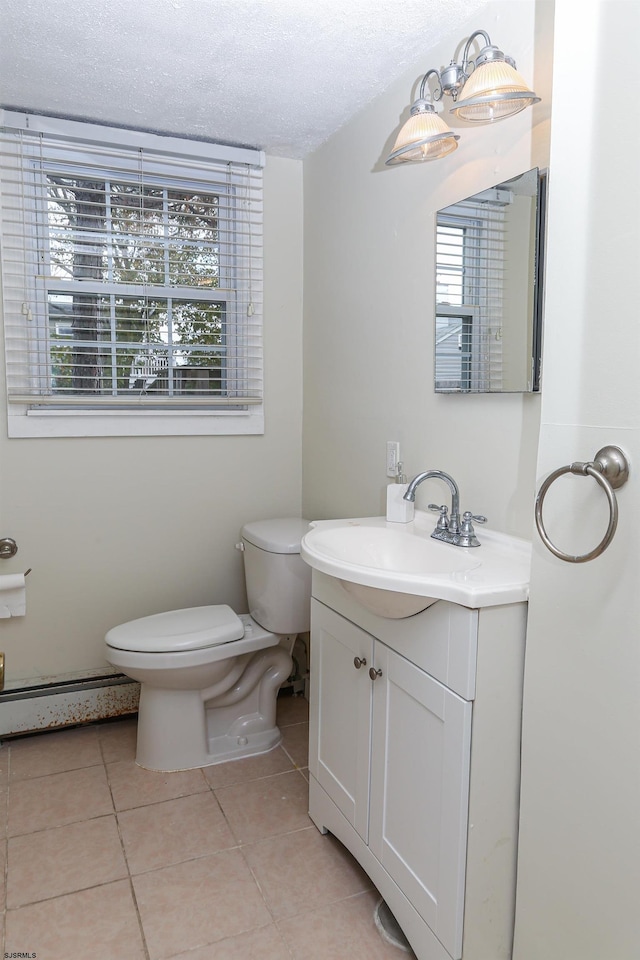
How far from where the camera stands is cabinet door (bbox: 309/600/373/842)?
66.5 inches

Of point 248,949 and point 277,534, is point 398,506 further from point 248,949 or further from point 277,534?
point 248,949

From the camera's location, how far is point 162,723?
2334 millimetres

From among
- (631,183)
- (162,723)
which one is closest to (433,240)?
(631,183)

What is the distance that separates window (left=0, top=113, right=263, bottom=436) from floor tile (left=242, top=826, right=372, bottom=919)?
59.4 inches

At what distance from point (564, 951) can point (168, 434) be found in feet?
6.71

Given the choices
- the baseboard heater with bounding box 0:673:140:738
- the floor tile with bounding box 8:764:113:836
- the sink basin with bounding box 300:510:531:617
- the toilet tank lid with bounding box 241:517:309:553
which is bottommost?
the floor tile with bounding box 8:764:113:836

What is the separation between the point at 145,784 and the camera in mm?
2254

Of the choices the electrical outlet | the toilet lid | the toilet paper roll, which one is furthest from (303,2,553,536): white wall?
the toilet paper roll

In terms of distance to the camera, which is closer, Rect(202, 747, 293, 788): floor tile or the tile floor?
the tile floor

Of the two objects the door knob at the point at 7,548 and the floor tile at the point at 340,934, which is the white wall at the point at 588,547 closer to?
the floor tile at the point at 340,934

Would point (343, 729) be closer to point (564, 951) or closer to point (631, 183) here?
point (564, 951)

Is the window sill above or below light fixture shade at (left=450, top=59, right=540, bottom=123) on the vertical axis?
below

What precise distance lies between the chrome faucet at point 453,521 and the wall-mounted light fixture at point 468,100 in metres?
0.82

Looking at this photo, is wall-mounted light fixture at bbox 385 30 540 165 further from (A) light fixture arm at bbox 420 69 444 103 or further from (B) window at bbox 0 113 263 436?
(B) window at bbox 0 113 263 436
